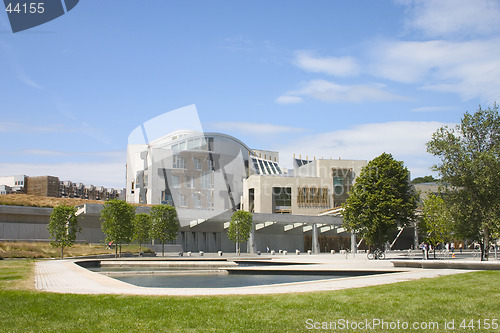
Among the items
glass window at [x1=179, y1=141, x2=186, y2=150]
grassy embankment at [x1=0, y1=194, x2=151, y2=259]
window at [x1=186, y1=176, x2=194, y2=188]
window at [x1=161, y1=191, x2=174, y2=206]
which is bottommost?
grassy embankment at [x1=0, y1=194, x2=151, y2=259]

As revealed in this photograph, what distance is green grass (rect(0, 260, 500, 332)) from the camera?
25.7ft

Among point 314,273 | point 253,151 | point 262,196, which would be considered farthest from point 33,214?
point 253,151

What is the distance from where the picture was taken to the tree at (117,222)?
41.8 m

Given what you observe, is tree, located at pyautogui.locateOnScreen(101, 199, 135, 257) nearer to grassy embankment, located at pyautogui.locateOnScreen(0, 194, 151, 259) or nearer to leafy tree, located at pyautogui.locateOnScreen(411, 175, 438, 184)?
grassy embankment, located at pyautogui.locateOnScreen(0, 194, 151, 259)

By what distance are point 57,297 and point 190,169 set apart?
75065 mm

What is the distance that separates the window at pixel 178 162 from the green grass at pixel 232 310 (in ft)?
240

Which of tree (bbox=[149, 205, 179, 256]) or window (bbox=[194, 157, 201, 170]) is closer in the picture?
tree (bbox=[149, 205, 179, 256])

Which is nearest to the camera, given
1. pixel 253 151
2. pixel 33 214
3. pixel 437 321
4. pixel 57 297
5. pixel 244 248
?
pixel 437 321

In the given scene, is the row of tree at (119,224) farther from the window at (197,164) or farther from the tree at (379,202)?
the window at (197,164)

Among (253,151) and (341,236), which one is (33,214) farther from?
(253,151)

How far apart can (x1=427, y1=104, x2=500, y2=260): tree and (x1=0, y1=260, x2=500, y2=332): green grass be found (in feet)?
54.7

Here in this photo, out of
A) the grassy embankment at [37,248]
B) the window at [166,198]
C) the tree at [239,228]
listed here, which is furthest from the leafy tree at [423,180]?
the grassy embankment at [37,248]

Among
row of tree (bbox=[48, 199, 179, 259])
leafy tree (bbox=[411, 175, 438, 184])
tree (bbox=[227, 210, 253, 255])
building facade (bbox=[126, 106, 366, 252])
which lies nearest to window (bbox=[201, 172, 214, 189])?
building facade (bbox=[126, 106, 366, 252])

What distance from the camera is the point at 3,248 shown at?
40188 mm
